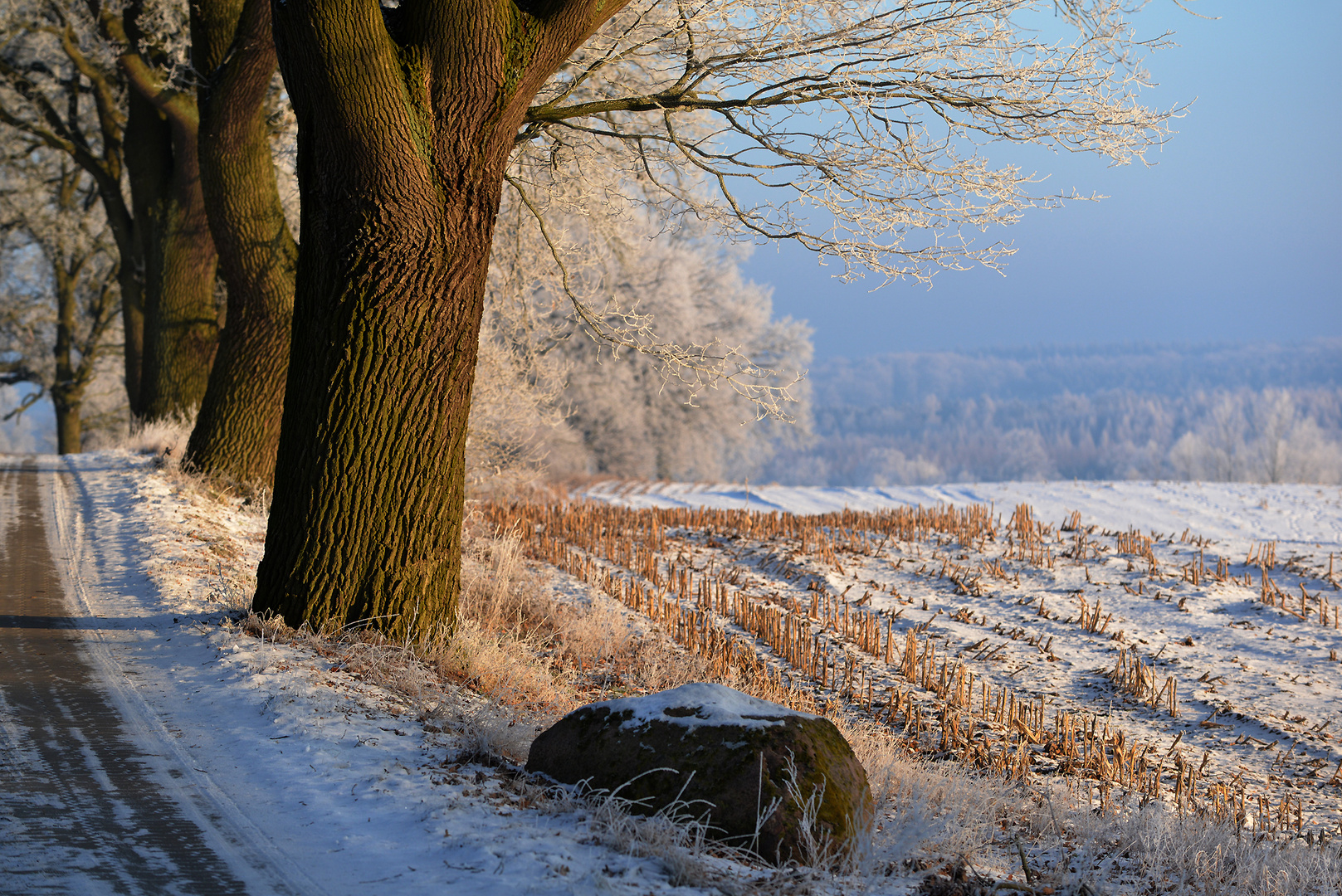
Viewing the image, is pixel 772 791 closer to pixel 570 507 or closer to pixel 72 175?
pixel 570 507

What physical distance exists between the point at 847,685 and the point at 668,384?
76.3 ft

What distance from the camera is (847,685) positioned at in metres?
7.09

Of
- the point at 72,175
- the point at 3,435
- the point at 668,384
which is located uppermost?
the point at 72,175

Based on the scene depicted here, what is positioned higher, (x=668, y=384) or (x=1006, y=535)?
(x=668, y=384)

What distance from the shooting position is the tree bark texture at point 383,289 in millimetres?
5258

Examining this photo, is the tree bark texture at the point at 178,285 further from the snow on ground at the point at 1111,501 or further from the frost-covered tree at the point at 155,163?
the snow on ground at the point at 1111,501

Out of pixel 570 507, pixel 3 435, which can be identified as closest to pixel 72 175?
pixel 570 507

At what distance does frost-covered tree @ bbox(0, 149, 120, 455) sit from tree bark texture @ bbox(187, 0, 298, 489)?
13093 millimetres

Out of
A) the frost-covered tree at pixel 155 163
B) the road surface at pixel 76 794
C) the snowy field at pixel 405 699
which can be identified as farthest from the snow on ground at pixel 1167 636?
the frost-covered tree at pixel 155 163

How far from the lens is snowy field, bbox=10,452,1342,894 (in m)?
3.11

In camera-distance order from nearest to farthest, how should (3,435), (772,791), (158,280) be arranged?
(772,791), (158,280), (3,435)

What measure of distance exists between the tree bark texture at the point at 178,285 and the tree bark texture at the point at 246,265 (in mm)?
2555

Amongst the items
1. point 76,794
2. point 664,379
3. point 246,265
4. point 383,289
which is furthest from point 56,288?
point 76,794

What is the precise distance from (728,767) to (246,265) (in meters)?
8.24
